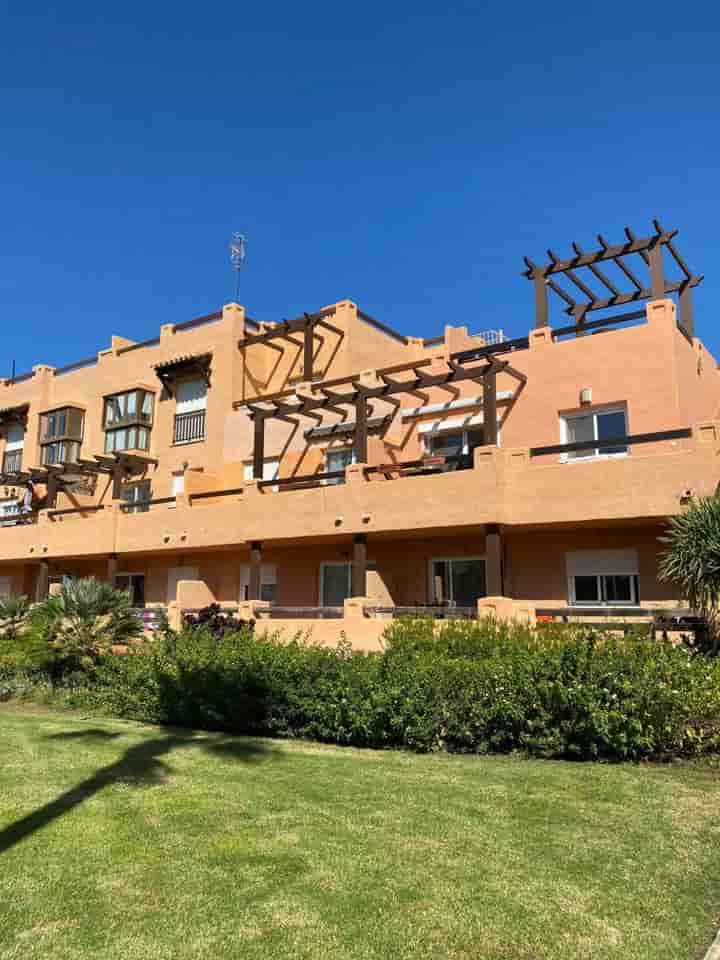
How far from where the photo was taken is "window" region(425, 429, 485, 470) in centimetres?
2123

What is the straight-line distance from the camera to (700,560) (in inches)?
523

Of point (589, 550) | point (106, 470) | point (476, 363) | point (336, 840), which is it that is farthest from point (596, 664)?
point (106, 470)

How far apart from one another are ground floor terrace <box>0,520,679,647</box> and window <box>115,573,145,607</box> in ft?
4.61

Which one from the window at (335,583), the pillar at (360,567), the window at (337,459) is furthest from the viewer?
the window at (337,459)

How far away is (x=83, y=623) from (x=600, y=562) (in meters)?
11.8

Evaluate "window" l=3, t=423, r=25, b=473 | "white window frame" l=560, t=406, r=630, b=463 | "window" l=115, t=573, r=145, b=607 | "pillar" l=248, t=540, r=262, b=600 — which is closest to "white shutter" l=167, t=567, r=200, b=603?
"window" l=115, t=573, r=145, b=607

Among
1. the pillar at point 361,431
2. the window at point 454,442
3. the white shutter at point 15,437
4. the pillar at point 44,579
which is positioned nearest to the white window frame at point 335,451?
the window at point 454,442

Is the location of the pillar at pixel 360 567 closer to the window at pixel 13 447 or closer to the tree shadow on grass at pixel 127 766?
the tree shadow on grass at pixel 127 766

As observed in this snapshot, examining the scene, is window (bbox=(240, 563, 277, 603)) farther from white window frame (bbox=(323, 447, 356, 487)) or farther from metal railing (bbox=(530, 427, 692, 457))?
metal railing (bbox=(530, 427, 692, 457))

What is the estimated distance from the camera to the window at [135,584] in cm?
2950

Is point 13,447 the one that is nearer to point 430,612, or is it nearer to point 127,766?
point 430,612

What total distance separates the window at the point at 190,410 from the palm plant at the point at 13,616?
8.88 meters

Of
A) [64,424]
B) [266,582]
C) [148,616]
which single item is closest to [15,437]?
[64,424]

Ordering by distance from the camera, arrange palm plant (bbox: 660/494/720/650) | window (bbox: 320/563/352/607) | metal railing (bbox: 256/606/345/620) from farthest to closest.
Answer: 1. window (bbox: 320/563/352/607)
2. metal railing (bbox: 256/606/345/620)
3. palm plant (bbox: 660/494/720/650)
